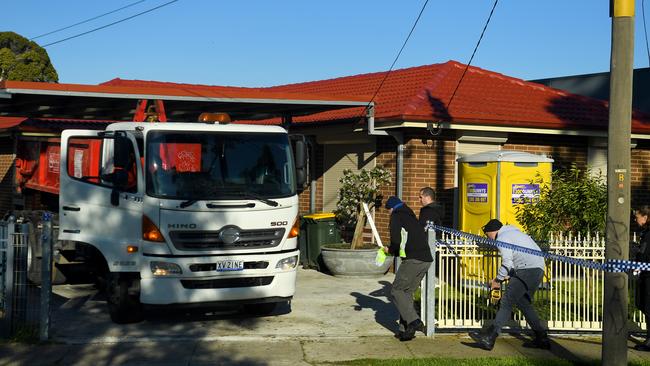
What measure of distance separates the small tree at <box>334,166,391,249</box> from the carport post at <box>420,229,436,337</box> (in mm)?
5655

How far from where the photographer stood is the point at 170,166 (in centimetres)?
1023

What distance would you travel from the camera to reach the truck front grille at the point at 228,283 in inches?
401

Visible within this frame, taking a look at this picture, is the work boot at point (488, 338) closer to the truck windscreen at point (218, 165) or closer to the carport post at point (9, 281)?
the truck windscreen at point (218, 165)

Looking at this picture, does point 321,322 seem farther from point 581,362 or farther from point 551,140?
point 551,140

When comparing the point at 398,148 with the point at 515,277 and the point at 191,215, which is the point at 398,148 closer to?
the point at 191,215

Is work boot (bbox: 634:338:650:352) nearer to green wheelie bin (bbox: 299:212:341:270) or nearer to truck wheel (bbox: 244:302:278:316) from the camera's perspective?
truck wheel (bbox: 244:302:278:316)

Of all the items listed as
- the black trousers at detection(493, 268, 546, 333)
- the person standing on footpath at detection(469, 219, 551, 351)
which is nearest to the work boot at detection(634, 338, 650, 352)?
the person standing on footpath at detection(469, 219, 551, 351)

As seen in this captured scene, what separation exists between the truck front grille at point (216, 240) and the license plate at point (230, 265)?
171 millimetres

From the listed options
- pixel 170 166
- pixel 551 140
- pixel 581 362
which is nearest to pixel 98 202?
pixel 170 166

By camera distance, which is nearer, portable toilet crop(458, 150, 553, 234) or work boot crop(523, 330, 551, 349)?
work boot crop(523, 330, 551, 349)

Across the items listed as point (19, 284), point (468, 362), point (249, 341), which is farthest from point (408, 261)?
point (19, 284)

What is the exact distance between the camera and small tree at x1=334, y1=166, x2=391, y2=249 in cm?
1580

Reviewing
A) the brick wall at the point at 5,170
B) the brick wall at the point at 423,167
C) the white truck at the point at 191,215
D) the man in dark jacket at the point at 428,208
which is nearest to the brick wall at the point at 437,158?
the brick wall at the point at 423,167

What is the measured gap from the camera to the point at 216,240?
33.6 feet
